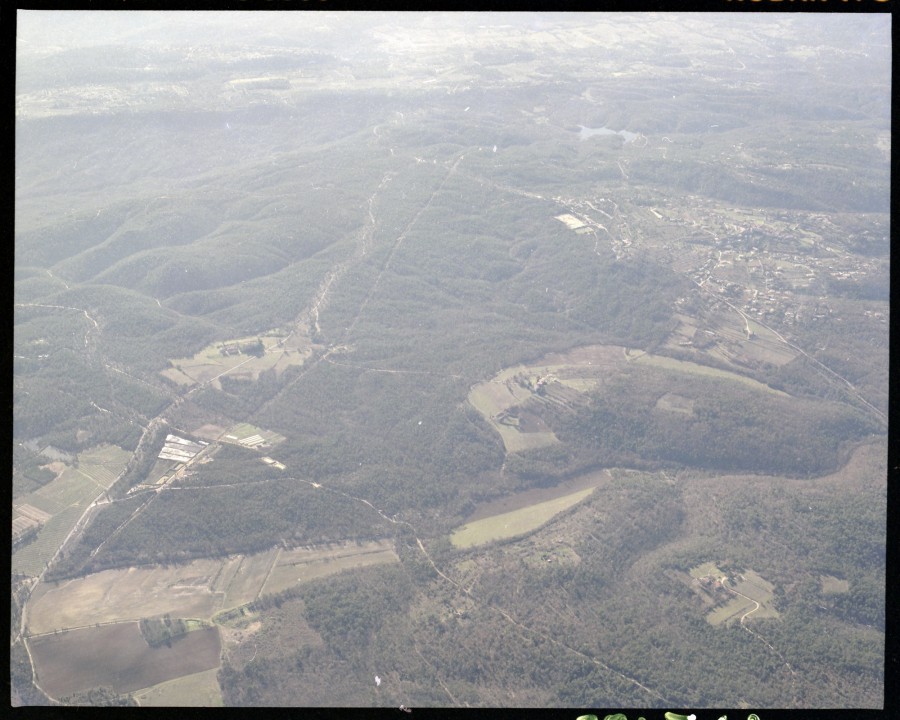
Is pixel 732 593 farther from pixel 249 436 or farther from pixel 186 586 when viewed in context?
pixel 249 436

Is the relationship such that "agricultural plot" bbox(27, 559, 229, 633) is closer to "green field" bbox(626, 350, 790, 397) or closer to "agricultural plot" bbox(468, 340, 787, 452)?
"agricultural plot" bbox(468, 340, 787, 452)

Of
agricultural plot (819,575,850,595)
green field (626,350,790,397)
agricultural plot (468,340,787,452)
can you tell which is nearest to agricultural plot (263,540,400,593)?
agricultural plot (468,340,787,452)

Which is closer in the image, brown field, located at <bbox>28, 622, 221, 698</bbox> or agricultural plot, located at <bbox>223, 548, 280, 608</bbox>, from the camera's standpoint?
brown field, located at <bbox>28, 622, 221, 698</bbox>

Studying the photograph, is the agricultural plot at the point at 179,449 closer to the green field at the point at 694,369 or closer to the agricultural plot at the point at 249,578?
the agricultural plot at the point at 249,578

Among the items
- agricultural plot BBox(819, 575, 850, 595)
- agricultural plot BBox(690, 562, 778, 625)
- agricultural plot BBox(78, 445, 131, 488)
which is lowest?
agricultural plot BBox(819, 575, 850, 595)

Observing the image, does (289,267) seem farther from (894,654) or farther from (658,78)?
(894,654)

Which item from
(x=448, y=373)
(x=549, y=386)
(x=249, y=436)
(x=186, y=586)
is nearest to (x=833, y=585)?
(x=549, y=386)
